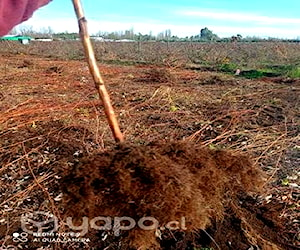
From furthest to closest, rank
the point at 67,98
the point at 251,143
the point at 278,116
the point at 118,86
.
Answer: the point at 118,86 → the point at 67,98 → the point at 278,116 → the point at 251,143

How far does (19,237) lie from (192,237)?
1.15 m

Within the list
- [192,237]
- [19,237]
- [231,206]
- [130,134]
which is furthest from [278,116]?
[19,237]

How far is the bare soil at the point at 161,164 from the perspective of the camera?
1.84m

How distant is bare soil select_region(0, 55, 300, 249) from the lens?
1.84 meters

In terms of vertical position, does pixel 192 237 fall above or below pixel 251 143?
above

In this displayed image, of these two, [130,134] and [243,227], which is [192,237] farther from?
[130,134]

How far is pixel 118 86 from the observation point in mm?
9062

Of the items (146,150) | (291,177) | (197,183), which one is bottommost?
(291,177)

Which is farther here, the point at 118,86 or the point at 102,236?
the point at 118,86

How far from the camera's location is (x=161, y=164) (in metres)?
1.89

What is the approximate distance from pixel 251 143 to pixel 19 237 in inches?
112

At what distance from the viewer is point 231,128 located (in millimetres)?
5246

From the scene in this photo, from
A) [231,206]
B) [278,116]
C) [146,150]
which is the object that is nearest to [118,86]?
[278,116]

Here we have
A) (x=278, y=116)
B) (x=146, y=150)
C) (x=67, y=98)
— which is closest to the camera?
(x=146, y=150)
